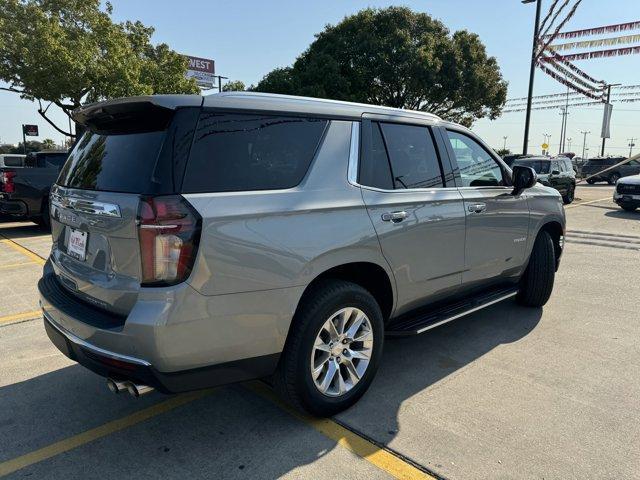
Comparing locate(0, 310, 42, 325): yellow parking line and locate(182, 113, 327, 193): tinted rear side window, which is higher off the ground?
locate(182, 113, 327, 193): tinted rear side window

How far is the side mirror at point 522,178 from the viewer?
4.22m

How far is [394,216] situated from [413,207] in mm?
240

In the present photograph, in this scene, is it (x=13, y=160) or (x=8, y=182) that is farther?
(x=13, y=160)

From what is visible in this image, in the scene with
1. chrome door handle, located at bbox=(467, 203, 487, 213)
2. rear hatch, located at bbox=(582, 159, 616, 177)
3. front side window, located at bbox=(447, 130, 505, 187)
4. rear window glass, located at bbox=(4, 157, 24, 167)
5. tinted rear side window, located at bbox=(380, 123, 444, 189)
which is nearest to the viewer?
tinted rear side window, located at bbox=(380, 123, 444, 189)

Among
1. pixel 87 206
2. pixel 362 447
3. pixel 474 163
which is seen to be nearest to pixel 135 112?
pixel 87 206

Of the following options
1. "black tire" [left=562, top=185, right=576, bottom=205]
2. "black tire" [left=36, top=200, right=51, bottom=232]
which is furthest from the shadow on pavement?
"black tire" [left=562, top=185, right=576, bottom=205]

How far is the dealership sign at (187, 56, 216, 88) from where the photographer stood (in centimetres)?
4959

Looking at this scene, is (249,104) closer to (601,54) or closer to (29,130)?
(601,54)

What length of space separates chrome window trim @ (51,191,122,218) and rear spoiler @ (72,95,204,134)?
1.40ft

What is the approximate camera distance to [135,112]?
8.13 ft

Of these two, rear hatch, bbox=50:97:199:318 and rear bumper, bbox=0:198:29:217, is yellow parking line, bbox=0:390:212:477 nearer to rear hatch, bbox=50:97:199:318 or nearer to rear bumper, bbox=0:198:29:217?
rear hatch, bbox=50:97:199:318

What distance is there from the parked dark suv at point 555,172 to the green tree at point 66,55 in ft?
48.0

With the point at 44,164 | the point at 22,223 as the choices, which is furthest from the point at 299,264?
the point at 22,223

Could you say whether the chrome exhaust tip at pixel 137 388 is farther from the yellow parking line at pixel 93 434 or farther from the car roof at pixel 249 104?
the car roof at pixel 249 104
